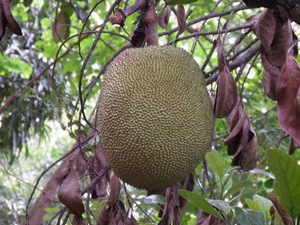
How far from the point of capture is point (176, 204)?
1.10 metres

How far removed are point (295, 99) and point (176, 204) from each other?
18.6 inches

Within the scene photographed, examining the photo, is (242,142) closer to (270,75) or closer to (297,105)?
(270,75)

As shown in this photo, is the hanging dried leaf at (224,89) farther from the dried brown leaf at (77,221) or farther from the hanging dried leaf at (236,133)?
the dried brown leaf at (77,221)

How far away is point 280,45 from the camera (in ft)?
2.97

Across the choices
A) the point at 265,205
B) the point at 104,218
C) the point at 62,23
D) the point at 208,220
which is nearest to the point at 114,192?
the point at 104,218

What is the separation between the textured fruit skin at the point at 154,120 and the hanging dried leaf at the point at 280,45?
15 centimetres

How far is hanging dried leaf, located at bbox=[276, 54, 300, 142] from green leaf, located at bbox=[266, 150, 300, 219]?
0.07m

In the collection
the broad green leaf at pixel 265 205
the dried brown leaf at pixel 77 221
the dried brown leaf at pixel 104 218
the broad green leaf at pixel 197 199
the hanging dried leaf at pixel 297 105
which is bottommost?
the broad green leaf at pixel 265 205

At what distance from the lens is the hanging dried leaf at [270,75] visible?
3.10 feet

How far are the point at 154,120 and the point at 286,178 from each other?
0.25m

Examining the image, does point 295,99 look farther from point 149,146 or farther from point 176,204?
point 176,204

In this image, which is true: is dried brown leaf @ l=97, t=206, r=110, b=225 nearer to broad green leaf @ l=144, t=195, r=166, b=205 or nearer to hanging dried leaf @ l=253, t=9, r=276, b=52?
broad green leaf @ l=144, t=195, r=166, b=205

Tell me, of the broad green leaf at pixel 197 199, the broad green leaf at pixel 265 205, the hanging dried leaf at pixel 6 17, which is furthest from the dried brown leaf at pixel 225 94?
the hanging dried leaf at pixel 6 17

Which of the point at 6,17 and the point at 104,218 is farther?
the point at 104,218
